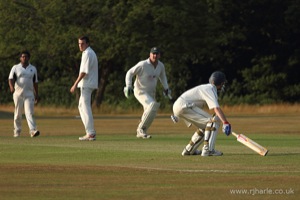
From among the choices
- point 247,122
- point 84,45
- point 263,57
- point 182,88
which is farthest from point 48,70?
point 84,45

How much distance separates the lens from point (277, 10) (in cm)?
6356

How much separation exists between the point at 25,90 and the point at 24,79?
24cm

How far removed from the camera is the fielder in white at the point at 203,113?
18312mm

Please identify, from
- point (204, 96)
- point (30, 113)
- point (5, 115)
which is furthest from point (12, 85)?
point (5, 115)

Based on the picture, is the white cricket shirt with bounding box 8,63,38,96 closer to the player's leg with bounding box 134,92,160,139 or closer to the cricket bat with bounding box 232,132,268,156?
the player's leg with bounding box 134,92,160,139

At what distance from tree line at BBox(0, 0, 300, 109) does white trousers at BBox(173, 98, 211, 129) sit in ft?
114

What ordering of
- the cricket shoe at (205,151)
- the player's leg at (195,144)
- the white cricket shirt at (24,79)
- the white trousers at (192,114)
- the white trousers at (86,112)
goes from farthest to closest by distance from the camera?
the white cricket shirt at (24,79) → the white trousers at (86,112) → the player's leg at (195,144) → the white trousers at (192,114) → the cricket shoe at (205,151)

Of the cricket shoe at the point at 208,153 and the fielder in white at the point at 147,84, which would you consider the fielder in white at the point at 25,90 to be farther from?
the cricket shoe at the point at 208,153

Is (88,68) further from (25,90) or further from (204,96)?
(204,96)

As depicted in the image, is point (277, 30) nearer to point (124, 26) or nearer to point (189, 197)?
point (124, 26)

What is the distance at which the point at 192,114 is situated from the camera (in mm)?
18875

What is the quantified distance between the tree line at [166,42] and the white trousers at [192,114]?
3472 cm

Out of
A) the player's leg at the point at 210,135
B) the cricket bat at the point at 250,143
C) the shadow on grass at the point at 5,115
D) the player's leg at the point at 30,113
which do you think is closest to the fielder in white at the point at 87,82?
the player's leg at the point at 30,113

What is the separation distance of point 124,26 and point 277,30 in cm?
1243
